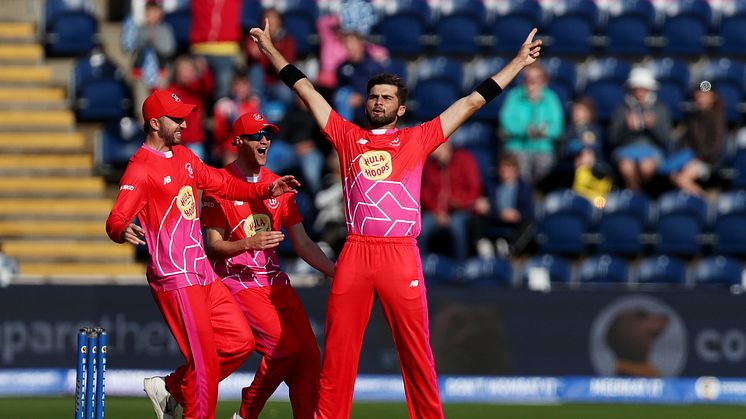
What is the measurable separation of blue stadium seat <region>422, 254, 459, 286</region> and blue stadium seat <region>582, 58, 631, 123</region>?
3.37m

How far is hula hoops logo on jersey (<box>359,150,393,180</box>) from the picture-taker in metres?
8.86

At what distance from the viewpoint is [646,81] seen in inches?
654

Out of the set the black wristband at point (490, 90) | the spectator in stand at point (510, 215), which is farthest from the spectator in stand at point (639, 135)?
the black wristband at point (490, 90)

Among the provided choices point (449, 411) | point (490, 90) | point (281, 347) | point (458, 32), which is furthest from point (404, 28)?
point (490, 90)

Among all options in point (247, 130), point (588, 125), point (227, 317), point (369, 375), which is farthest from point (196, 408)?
point (588, 125)

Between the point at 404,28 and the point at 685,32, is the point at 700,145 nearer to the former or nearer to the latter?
the point at 685,32

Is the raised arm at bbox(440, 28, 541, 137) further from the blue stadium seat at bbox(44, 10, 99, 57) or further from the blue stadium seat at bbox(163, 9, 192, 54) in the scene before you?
the blue stadium seat at bbox(44, 10, 99, 57)

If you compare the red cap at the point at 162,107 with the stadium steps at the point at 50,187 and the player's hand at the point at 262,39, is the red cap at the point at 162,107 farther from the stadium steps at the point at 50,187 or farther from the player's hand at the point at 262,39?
the stadium steps at the point at 50,187

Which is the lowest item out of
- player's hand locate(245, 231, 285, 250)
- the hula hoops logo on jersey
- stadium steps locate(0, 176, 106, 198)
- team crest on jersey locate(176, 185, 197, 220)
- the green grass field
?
the green grass field

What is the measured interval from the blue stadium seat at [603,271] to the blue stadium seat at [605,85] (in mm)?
2450

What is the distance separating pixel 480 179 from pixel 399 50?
308 cm

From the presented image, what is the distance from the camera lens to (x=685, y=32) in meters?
18.5

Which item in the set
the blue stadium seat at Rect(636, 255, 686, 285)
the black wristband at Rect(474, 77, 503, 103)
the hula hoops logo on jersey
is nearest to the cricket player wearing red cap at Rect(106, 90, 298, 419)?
the hula hoops logo on jersey

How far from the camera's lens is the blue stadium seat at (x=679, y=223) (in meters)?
16.2
